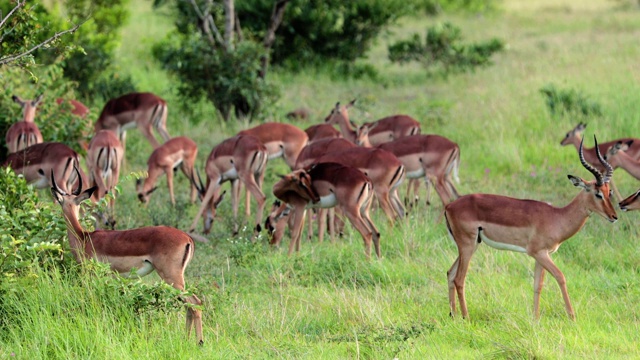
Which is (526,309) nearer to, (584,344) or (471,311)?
(471,311)

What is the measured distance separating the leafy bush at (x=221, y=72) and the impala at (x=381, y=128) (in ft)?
5.12

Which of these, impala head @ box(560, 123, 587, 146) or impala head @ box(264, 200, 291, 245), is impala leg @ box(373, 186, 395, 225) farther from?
impala head @ box(560, 123, 587, 146)

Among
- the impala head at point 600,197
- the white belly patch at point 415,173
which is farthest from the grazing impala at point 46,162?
the impala head at point 600,197

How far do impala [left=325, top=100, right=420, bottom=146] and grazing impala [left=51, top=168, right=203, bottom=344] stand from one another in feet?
15.1

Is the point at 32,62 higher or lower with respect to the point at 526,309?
higher

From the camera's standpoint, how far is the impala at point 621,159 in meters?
8.45

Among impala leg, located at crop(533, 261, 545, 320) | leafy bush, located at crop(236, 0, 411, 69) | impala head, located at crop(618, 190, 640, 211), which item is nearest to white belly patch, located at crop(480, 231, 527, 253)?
impala leg, located at crop(533, 261, 545, 320)

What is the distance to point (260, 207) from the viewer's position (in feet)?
26.9

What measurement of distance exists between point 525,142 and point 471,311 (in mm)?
5260

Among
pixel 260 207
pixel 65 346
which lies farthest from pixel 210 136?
pixel 65 346

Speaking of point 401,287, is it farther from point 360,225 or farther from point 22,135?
point 22,135

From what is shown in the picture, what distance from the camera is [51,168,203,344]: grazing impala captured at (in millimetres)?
5234

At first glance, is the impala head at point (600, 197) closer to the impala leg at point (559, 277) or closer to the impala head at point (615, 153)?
the impala leg at point (559, 277)

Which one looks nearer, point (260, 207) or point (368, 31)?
point (260, 207)
